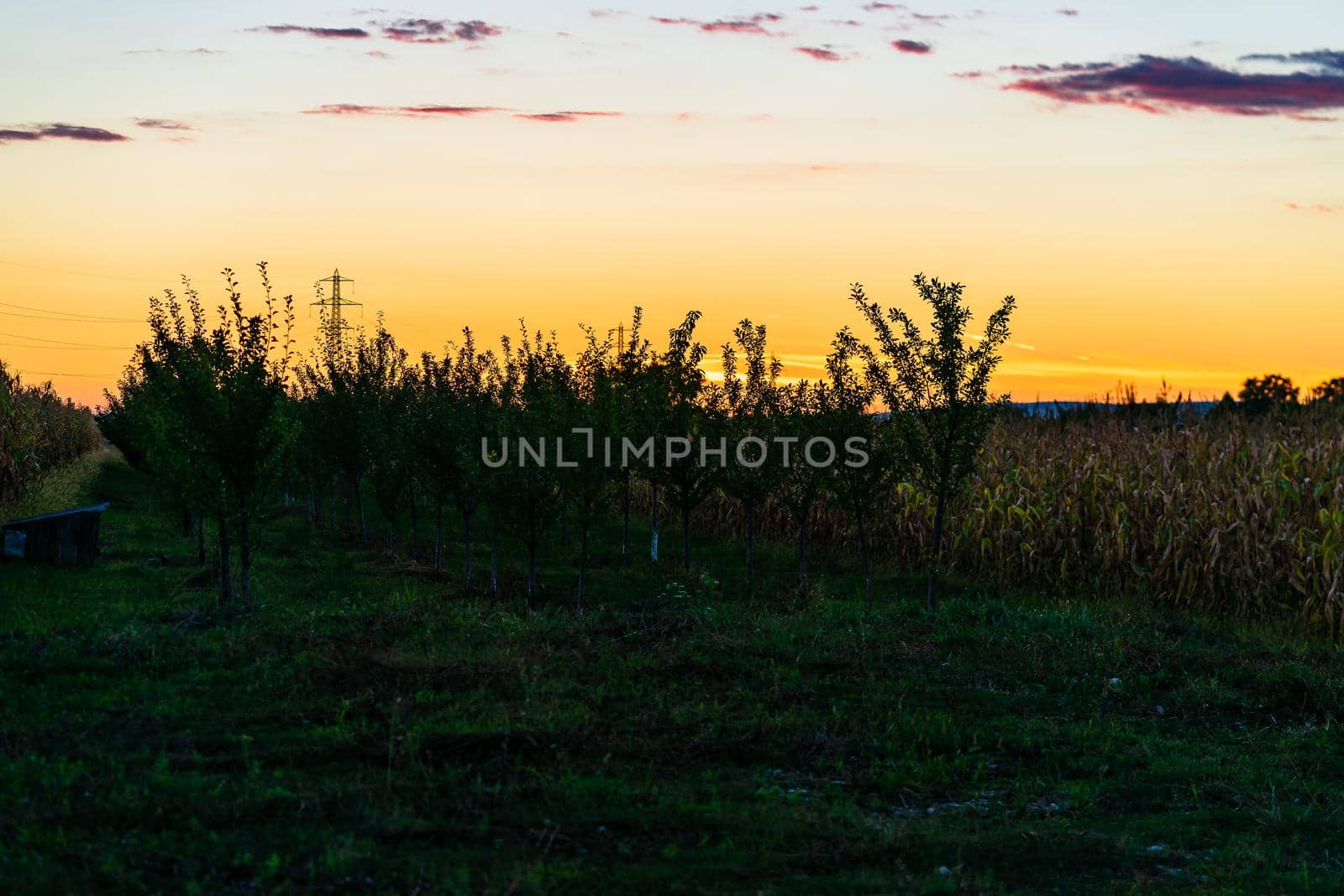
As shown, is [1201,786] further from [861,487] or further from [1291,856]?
[861,487]

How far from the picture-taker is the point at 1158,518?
21891 millimetres

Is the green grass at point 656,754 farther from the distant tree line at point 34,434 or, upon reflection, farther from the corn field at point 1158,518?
the distant tree line at point 34,434

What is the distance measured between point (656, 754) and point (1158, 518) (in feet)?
50.2

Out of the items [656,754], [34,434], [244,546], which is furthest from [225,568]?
[34,434]

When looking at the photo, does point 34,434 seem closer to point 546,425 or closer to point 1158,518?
point 546,425

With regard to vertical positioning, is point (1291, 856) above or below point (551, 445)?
below

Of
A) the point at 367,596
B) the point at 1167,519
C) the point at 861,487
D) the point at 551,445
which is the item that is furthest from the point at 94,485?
the point at 1167,519

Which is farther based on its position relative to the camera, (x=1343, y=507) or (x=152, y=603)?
(x=1343, y=507)

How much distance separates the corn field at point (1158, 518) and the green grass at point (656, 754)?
9.47 feet

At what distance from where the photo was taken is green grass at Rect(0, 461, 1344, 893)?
778cm

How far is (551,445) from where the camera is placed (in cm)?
2117

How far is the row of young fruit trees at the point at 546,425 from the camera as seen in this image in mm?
18203

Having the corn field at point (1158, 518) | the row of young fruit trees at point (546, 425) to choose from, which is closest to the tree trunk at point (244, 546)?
the row of young fruit trees at point (546, 425)

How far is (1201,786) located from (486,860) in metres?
6.49
